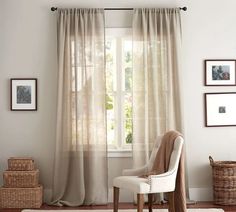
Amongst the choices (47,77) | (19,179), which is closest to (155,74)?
(47,77)

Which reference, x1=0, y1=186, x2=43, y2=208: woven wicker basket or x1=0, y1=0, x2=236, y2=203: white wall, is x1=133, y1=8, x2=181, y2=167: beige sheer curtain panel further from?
x1=0, y1=186, x2=43, y2=208: woven wicker basket

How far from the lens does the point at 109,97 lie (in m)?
6.98

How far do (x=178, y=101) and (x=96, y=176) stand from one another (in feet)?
4.94

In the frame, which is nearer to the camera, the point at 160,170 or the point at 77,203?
the point at 160,170

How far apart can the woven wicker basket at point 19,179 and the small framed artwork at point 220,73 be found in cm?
271

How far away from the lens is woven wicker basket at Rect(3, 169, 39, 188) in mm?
6492

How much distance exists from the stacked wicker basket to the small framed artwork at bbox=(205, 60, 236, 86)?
8.86 feet


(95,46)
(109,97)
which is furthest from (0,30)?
(109,97)

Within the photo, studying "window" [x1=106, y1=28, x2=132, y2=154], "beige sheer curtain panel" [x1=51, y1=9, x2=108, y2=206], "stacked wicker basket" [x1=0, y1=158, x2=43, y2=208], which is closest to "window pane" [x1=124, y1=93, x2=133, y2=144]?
"window" [x1=106, y1=28, x2=132, y2=154]

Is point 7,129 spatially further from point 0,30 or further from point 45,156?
point 0,30

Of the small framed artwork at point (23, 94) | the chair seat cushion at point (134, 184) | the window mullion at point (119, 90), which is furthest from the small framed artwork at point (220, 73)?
the small framed artwork at point (23, 94)

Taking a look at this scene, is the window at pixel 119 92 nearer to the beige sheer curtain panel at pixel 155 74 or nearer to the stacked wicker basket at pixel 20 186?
the beige sheer curtain panel at pixel 155 74

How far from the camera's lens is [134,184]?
5.32 metres

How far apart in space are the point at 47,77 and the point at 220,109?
2.45 metres
